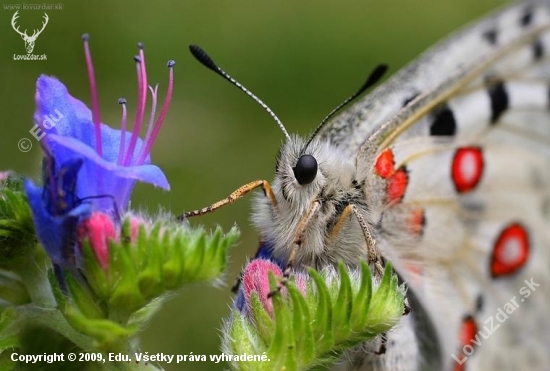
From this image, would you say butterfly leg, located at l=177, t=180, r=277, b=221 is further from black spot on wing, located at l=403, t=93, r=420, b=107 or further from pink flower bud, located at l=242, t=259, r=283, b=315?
black spot on wing, located at l=403, t=93, r=420, b=107

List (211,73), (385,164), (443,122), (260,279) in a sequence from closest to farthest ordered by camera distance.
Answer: (260,279), (385,164), (443,122), (211,73)

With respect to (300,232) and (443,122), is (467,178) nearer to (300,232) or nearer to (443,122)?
(443,122)

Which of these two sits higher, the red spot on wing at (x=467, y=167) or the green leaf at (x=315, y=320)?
the red spot on wing at (x=467, y=167)

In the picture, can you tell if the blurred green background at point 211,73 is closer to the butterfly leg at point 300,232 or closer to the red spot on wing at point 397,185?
the red spot on wing at point 397,185

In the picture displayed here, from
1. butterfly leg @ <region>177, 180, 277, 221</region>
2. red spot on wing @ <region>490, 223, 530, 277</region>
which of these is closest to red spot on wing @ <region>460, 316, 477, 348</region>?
red spot on wing @ <region>490, 223, 530, 277</region>

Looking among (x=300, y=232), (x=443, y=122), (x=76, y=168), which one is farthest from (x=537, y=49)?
(x=76, y=168)

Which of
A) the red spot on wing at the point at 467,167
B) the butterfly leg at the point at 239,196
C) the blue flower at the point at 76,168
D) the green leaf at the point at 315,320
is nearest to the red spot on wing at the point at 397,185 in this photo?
the red spot on wing at the point at 467,167

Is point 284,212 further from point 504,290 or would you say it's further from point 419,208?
point 504,290
